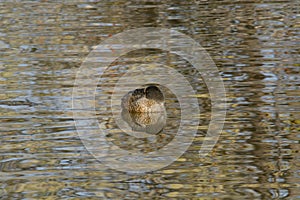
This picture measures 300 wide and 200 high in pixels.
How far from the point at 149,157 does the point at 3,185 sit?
1436mm

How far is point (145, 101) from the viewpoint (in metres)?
9.58

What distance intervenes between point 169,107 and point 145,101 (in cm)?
29

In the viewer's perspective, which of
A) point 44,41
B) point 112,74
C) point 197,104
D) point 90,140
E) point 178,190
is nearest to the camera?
point 178,190

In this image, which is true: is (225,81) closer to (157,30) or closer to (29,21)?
(157,30)

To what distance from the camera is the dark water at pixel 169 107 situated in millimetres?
7102

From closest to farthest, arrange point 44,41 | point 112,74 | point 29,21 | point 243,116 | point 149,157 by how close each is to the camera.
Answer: point 149,157, point 243,116, point 112,74, point 44,41, point 29,21

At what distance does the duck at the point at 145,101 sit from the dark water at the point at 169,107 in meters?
0.19

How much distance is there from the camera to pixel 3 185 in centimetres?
721

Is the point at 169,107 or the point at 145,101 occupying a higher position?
the point at 145,101

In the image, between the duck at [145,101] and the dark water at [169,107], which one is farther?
the duck at [145,101]

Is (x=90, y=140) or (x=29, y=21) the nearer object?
(x=90, y=140)

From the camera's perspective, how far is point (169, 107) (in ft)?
31.7

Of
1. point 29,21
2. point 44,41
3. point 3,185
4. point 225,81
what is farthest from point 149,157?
point 29,21

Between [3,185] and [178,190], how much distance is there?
4.91 ft
